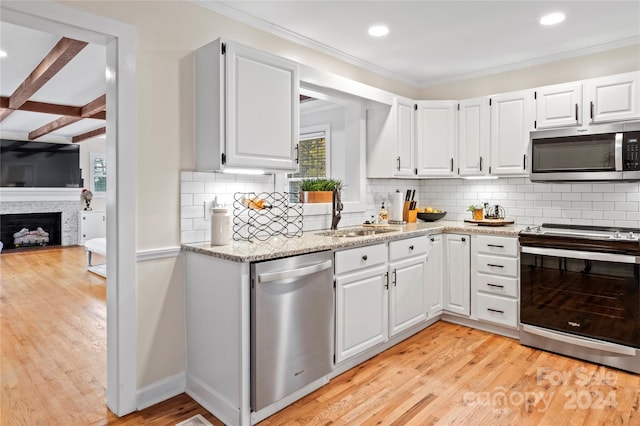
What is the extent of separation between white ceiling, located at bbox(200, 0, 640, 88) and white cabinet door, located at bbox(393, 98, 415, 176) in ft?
1.33

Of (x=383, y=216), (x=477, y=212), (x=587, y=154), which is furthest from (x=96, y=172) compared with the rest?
(x=587, y=154)

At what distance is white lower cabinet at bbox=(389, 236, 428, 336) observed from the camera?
3.08m

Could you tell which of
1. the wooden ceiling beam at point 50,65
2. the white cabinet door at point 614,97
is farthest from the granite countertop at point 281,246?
the wooden ceiling beam at point 50,65

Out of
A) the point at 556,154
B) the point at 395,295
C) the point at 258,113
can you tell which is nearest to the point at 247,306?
the point at 258,113

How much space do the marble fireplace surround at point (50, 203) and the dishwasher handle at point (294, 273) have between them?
8559 mm

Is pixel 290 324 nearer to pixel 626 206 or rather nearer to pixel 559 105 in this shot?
pixel 559 105

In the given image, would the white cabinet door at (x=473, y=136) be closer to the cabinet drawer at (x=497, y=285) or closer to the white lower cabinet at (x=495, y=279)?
the white lower cabinet at (x=495, y=279)

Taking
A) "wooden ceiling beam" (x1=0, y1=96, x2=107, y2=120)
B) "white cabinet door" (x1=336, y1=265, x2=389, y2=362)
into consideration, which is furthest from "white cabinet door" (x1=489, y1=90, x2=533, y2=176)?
"wooden ceiling beam" (x1=0, y1=96, x2=107, y2=120)

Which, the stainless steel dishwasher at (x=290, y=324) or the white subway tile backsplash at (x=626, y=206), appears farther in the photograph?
the white subway tile backsplash at (x=626, y=206)

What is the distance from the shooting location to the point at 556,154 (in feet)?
11.0

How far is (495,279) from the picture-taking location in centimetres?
342

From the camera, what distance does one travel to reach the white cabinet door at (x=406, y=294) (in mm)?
3084

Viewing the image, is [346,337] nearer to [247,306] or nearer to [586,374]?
[247,306]

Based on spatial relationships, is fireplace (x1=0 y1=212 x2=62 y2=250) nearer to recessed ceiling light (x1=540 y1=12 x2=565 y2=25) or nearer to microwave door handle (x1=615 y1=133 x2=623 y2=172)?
recessed ceiling light (x1=540 y1=12 x2=565 y2=25)
